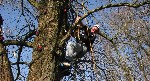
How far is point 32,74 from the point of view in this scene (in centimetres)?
411

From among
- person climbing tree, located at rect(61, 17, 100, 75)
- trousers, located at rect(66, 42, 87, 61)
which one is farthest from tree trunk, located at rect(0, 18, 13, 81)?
trousers, located at rect(66, 42, 87, 61)

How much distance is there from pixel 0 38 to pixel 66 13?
1.11 meters

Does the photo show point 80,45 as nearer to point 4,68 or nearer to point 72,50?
point 72,50

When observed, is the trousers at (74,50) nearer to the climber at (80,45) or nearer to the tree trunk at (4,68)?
the climber at (80,45)

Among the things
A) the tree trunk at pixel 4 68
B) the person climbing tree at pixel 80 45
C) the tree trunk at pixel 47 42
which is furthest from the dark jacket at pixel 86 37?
the tree trunk at pixel 4 68

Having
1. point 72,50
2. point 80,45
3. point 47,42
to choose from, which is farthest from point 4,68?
point 80,45

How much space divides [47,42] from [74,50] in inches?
42.8

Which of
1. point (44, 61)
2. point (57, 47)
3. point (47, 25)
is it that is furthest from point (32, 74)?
point (47, 25)

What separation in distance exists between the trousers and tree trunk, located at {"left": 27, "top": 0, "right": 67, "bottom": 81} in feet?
2.45

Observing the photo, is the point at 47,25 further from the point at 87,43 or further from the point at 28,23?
the point at 87,43

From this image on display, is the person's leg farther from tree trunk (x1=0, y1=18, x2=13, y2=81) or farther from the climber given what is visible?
tree trunk (x1=0, y1=18, x2=13, y2=81)

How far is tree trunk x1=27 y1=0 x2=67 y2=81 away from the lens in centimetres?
408

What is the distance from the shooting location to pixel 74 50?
208 inches

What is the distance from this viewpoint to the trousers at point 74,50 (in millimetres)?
5117
